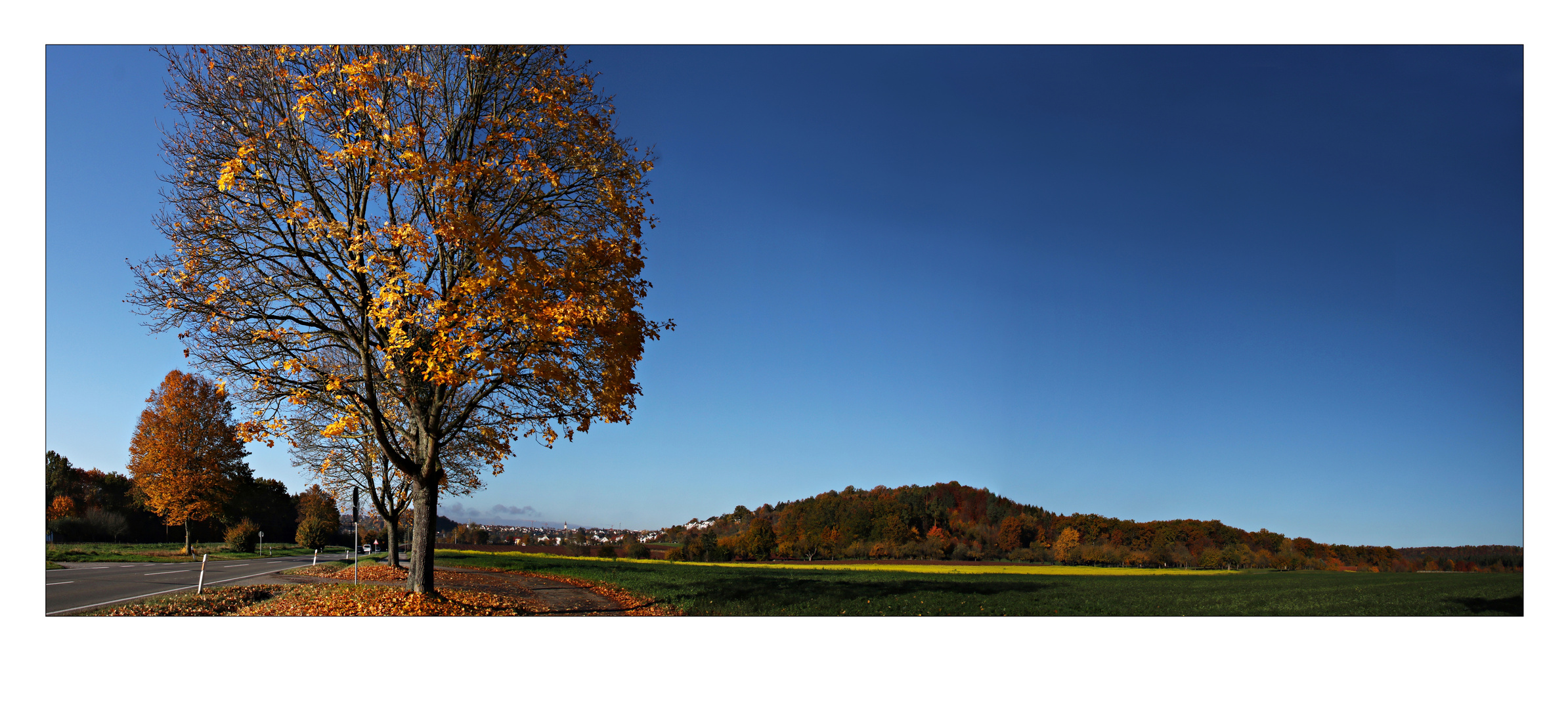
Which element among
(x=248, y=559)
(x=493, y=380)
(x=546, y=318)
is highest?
(x=546, y=318)

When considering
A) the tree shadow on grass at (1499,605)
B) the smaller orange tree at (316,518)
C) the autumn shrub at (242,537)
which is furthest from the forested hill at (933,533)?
the autumn shrub at (242,537)

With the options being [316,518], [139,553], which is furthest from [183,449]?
[316,518]

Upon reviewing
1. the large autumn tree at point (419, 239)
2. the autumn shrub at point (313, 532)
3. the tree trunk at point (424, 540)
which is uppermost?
the large autumn tree at point (419, 239)

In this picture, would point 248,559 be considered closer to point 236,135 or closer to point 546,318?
point 236,135

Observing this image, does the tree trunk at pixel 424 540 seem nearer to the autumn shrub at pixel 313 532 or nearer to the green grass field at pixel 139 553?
the green grass field at pixel 139 553

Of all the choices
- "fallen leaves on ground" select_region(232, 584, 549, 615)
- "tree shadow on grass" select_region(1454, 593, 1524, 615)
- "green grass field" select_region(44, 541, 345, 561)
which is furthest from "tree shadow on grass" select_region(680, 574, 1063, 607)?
"green grass field" select_region(44, 541, 345, 561)
